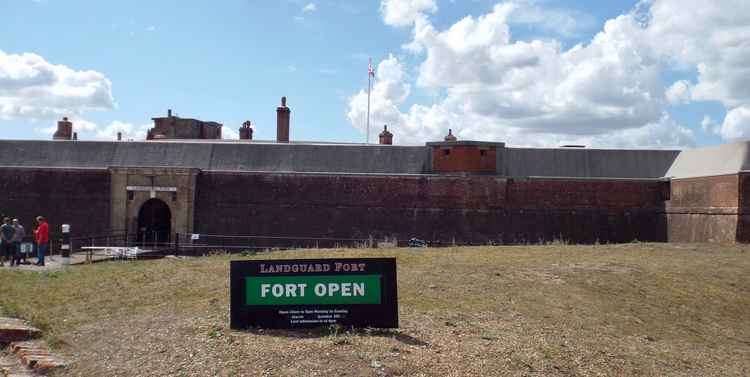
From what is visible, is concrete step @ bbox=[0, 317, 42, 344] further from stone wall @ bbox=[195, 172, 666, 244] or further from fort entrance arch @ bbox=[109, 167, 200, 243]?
fort entrance arch @ bbox=[109, 167, 200, 243]

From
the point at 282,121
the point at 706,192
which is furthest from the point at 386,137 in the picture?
the point at 706,192

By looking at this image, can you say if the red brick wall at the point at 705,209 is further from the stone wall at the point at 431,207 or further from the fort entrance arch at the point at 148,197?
the fort entrance arch at the point at 148,197

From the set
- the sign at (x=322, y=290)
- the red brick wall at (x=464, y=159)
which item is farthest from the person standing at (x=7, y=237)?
the red brick wall at (x=464, y=159)

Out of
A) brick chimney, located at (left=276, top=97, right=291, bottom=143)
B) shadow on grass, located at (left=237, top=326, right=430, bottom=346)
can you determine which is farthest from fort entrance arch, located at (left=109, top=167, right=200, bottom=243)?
shadow on grass, located at (left=237, top=326, right=430, bottom=346)

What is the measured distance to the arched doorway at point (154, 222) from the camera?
25719 millimetres

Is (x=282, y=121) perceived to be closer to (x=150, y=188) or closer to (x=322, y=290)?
(x=150, y=188)

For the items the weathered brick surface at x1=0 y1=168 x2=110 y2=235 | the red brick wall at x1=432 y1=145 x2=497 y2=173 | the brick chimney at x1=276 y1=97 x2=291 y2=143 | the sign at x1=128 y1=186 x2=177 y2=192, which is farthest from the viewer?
the brick chimney at x1=276 y1=97 x2=291 y2=143

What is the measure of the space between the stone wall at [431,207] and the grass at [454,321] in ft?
23.0

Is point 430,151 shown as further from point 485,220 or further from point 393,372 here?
point 393,372

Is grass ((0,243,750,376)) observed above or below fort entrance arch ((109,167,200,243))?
below

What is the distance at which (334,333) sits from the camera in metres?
8.42

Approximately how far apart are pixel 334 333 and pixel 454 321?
6.09ft

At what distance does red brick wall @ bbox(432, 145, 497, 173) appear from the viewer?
2377 cm

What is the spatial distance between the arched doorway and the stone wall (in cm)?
232
